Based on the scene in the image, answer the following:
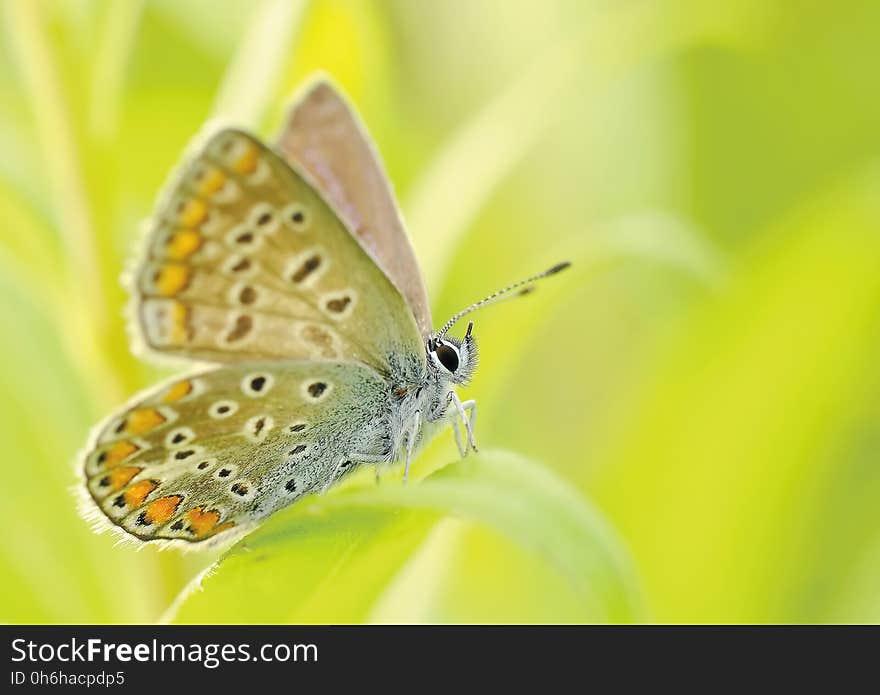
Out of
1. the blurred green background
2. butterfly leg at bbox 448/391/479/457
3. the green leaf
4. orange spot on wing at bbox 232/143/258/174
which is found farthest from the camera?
butterfly leg at bbox 448/391/479/457

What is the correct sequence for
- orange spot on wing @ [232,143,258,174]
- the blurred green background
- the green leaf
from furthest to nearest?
the blurred green background < orange spot on wing @ [232,143,258,174] < the green leaf

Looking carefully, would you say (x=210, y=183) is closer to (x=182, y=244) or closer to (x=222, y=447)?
(x=182, y=244)

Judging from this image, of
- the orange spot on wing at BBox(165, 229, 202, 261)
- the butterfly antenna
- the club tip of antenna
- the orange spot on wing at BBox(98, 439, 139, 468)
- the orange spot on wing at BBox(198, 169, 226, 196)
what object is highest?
the orange spot on wing at BBox(198, 169, 226, 196)

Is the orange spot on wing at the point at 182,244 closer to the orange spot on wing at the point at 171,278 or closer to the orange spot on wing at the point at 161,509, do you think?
the orange spot on wing at the point at 171,278

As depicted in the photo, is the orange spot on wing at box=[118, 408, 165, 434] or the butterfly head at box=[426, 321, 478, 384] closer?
the orange spot on wing at box=[118, 408, 165, 434]

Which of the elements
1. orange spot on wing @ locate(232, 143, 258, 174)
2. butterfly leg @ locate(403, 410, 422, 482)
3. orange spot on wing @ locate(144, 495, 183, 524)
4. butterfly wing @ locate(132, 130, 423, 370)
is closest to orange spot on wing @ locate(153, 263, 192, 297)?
butterfly wing @ locate(132, 130, 423, 370)

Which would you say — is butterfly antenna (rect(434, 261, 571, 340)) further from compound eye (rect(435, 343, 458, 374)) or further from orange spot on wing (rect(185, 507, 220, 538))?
orange spot on wing (rect(185, 507, 220, 538))
